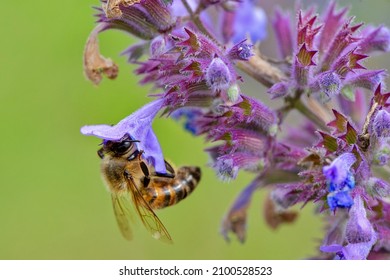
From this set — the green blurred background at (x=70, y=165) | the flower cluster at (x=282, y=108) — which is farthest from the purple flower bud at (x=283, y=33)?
the green blurred background at (x=70, y=165)

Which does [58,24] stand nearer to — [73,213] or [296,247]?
[73,213]

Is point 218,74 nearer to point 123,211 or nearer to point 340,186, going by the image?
point 340,186

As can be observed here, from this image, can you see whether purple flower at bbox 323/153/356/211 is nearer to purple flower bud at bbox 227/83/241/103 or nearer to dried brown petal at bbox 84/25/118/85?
purple flower bud at bbox 227/83/241/103

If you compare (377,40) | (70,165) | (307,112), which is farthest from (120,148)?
(70,165)

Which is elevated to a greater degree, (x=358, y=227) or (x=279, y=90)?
(x=279, y=90)

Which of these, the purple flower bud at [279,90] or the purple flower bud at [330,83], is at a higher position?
the purple flower bud at [279,90]

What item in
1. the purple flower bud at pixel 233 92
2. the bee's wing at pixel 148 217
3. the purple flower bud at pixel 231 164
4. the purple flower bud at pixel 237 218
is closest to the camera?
the purple flower bud at pixel 233 92

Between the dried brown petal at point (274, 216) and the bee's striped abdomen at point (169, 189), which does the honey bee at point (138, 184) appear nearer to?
the bee's striped abdomen at point (169, 189)

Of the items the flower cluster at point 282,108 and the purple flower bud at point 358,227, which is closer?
the purple flower bud at point 358,227
